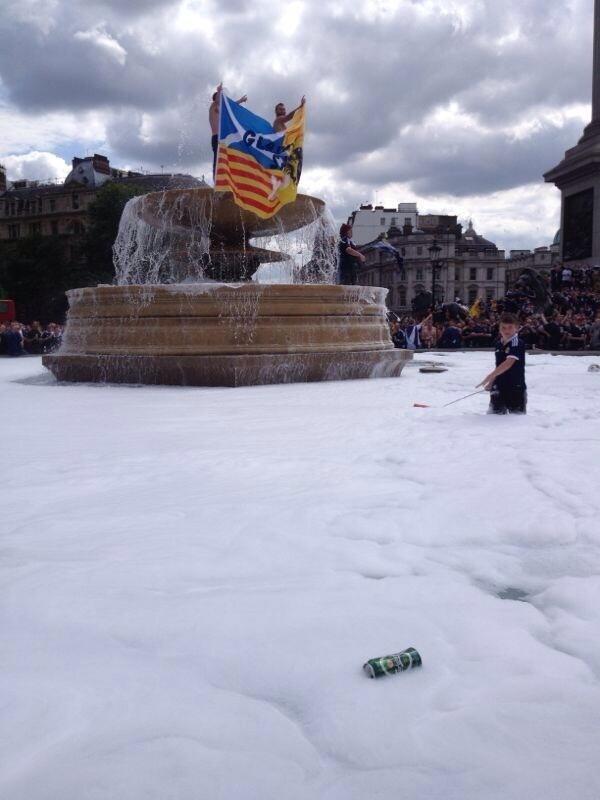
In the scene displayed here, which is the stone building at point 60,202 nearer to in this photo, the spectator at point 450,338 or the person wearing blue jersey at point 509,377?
the spectator at point 450,338

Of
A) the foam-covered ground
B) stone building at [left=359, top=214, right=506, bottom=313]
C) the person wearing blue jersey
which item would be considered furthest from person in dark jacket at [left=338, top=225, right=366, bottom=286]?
stone building at [left=359, top=214, right=506, bottom=313]

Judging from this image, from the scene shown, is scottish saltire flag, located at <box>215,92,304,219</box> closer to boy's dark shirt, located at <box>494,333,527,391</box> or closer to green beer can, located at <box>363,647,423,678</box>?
boy's dark shirt, located at <box>494,333,527,391</box>

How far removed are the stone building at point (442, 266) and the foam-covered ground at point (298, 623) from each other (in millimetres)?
98489

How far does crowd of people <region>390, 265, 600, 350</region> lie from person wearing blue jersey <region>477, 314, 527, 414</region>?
29.0ft

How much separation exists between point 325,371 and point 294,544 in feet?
24.8

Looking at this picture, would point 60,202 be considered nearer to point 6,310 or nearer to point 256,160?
point 6,310

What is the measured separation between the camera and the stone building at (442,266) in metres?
102

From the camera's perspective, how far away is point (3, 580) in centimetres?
273

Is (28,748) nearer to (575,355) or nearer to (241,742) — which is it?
(241,742)

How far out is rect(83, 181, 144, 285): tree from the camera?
187ft

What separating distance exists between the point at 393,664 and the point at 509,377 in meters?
4.94

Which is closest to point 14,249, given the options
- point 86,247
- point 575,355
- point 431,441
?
point 86,247

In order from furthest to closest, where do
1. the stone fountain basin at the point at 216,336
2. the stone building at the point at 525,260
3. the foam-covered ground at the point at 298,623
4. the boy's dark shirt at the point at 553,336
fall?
the stone building at the point at 525,260, the boy's dark shirt at the point at 553,336, the stone fountain basin at the point at 216,336, the foam-covered ground at the point at 298,623

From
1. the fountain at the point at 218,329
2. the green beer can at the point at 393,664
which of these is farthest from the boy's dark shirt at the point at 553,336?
the green beer can at the point at 393,664
